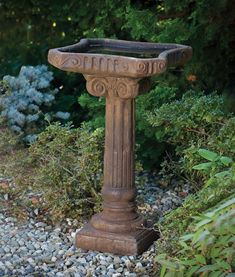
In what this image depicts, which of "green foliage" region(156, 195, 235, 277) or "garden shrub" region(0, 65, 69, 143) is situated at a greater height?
"garden shrub" region(0, 65, 69, 143)

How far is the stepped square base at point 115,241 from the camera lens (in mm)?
4348

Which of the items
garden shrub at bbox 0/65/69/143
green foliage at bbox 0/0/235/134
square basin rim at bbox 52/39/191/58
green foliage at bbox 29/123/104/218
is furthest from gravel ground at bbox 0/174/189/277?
green foliage at bbox 0/0/235/134

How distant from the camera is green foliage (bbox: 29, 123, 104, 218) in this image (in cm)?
490

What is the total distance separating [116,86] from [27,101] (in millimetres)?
2424

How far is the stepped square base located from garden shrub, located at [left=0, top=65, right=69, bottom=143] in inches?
76.4

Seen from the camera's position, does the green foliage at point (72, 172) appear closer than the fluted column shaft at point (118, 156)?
No

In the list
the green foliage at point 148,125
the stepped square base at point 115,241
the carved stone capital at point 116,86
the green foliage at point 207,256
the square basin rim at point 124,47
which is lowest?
the stepped square base at point 115,241

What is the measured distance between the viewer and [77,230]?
480 centimetres

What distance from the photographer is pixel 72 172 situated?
5043 millimetres

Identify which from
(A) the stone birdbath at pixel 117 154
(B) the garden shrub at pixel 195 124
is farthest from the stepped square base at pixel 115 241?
(B) the garden shrub at pixel 195 124

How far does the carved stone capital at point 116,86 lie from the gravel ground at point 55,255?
38.8 inches

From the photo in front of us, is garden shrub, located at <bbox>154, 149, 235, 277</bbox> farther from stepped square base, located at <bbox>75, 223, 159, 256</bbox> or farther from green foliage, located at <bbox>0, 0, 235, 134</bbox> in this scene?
green foliage, located at <bbox>0, 0, 235, 134</bbox>

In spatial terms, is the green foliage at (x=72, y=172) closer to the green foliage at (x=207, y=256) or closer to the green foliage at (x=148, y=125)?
the green foliage at (x=148, y=125)

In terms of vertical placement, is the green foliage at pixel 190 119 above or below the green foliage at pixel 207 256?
above
